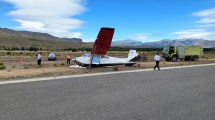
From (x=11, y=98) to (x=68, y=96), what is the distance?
6.33 ft

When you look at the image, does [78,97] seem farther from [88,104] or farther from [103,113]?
[103,113]

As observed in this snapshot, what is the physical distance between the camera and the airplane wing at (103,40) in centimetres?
3194

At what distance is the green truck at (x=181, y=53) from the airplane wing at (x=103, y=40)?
22573 mm

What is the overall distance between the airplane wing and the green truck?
74.1ft

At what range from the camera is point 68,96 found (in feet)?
38.6

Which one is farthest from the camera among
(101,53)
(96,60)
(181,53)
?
(181,53)

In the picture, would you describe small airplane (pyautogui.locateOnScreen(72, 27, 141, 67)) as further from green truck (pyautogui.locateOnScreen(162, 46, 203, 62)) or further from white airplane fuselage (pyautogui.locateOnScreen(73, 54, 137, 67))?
green truck (pyautogui.locateOnScreen(162, 46, 203, 62))

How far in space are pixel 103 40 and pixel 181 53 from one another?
83.2ft

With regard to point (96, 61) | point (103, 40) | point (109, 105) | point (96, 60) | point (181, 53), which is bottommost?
point (109, 105)

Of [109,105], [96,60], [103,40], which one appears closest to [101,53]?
[96,60]

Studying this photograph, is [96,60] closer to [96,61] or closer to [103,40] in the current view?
[96,61]

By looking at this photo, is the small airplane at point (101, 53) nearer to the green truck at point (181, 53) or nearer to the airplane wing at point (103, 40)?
the airplane wing at point (103, 40)

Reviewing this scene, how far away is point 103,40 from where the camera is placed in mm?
32312

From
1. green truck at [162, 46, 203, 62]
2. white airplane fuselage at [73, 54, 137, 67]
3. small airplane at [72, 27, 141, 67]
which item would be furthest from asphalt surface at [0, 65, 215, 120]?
green truck at [162, 46, 203, 62]
